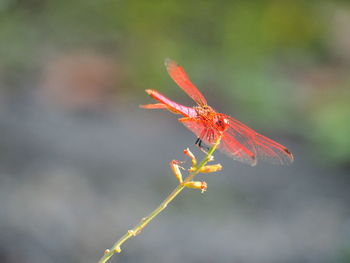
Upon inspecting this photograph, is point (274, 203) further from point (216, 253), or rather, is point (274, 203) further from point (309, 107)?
point (309, 107)

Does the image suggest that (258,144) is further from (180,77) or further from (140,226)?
(140,226)

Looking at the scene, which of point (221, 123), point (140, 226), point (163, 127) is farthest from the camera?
point (163, 127)

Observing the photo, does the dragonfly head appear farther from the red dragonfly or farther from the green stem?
the green stem

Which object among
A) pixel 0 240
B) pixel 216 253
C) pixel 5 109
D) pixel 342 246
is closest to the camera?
pixel 0 240

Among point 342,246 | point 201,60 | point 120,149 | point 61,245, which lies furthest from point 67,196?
point 201,60

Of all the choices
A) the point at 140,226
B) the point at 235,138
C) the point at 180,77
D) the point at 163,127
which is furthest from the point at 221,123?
the point at 163,127
